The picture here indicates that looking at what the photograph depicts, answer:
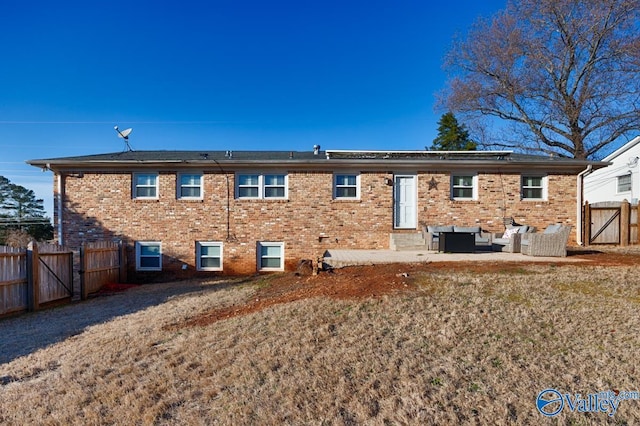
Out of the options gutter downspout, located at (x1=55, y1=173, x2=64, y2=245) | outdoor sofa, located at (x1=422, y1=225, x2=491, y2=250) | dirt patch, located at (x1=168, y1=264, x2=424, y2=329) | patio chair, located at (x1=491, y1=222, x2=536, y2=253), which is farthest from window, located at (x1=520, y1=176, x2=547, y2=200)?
gutter downspout, located at (x1=55, y1=173, x2=64, y2=245)

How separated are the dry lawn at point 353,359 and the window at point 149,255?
246 inches

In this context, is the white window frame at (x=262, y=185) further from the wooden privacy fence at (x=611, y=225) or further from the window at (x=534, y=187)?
the wooden privacy fence at (x=611, y=225)

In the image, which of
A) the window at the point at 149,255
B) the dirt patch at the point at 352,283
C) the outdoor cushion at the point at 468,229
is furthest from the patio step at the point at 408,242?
the window at the point at 149,255

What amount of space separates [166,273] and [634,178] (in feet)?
71.4

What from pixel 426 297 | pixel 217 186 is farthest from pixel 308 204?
pixel 426 297

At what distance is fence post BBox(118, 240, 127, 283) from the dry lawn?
20.5 ft

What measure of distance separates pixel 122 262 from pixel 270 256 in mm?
4911

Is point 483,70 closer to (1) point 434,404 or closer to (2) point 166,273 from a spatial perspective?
(2) point 166,273

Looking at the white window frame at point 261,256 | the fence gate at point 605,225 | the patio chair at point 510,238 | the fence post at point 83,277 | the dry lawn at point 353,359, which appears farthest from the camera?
the fence gate at point 605,225

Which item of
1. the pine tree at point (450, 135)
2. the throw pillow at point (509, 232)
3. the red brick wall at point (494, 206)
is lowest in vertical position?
the throw pillow at point (509, 232)

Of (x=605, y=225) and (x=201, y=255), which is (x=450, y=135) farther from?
(x=201, y=255)

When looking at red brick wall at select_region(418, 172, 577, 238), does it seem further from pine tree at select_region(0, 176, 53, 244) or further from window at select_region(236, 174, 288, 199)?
pine tree at select_region(0, 176, 53, 244)

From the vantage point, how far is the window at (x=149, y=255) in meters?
12.0

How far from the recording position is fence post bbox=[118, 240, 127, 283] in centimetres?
1152
